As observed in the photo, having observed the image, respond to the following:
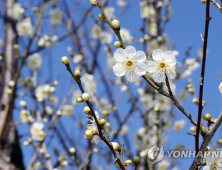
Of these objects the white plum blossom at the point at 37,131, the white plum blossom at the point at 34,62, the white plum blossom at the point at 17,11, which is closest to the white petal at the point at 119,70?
the white plum blossom at the point at 37,131

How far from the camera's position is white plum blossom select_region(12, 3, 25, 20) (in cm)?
390

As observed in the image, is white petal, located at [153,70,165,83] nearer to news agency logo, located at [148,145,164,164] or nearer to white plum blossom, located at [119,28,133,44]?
news agency logo, located at [148,145,164,164]

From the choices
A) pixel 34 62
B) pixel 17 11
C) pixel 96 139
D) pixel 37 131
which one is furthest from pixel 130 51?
pixel 17 11

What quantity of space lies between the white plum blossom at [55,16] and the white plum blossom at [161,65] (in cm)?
330

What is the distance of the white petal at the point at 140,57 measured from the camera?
1230 millimetres

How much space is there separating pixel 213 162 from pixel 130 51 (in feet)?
1.56

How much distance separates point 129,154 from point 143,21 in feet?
4.71

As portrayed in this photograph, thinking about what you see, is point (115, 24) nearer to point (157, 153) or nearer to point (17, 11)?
point (157, 153)

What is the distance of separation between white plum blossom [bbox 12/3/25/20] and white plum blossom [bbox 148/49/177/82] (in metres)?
2.95

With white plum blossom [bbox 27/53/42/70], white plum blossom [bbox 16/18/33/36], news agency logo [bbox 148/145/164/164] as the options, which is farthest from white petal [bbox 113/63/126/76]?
white plum blossom [bbox 16/18/33/36]

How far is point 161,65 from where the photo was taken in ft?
Result: 4.09

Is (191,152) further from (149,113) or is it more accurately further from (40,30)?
(40,30)

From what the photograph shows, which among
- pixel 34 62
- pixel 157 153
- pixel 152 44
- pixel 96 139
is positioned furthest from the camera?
pixel 34 62

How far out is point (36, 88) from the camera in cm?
349
